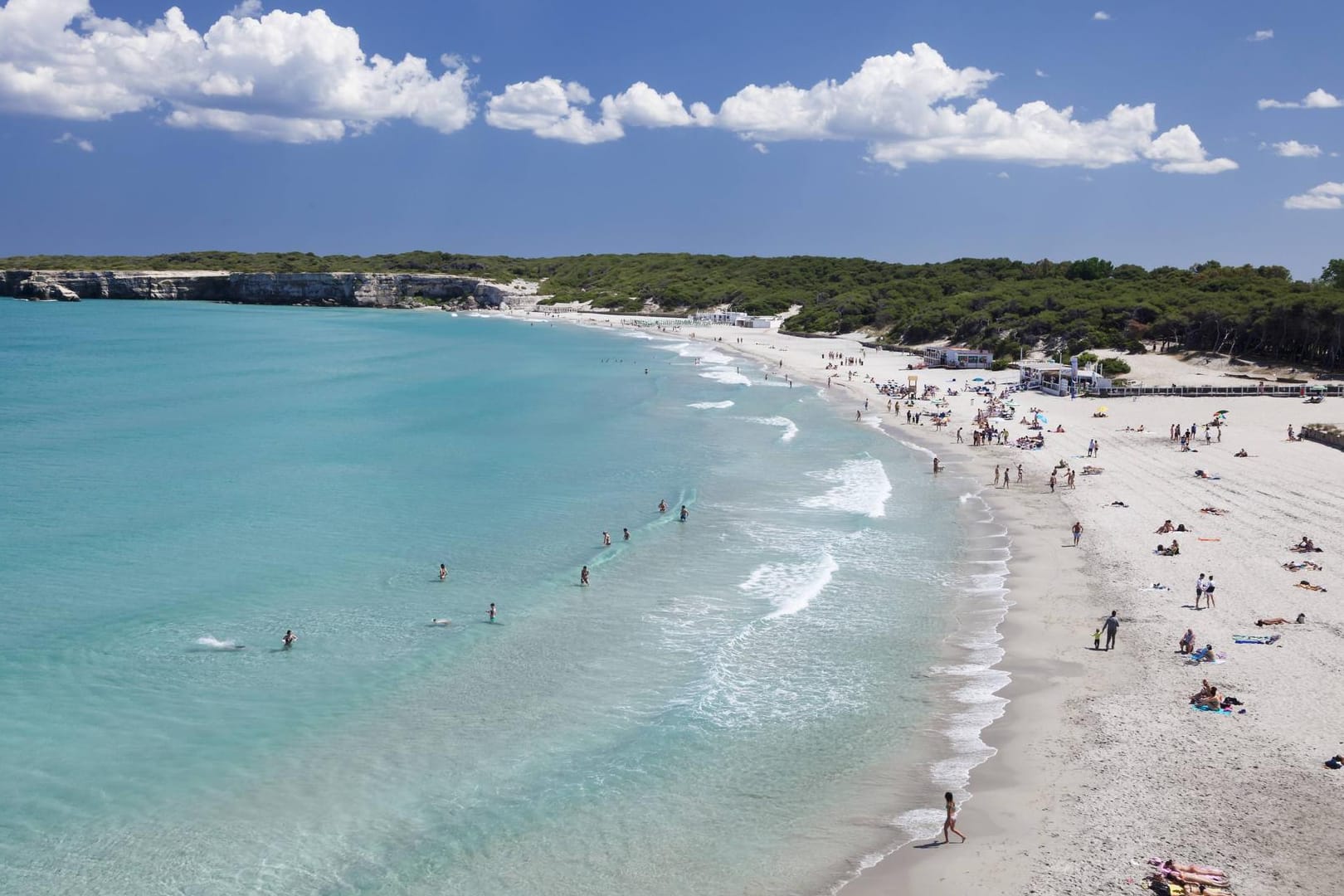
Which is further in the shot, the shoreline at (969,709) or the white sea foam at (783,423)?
the white sea foam at (783,423)

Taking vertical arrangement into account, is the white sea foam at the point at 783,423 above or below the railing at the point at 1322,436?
below

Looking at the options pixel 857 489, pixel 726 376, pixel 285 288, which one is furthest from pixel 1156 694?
pixel 285 288

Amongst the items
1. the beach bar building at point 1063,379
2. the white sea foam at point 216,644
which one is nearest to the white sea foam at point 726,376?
the beach bar building at point 1063,379

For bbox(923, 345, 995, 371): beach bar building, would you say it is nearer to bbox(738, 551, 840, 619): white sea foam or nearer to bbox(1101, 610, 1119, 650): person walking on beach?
bbox(738, 551, 840, 619): white sea foam

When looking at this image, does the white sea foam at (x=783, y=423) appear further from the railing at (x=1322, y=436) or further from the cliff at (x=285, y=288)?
the cliff at (x=285, y=288)

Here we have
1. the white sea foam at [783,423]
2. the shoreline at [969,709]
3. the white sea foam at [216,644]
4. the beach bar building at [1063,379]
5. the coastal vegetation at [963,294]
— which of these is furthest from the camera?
the coastal vegetation at [963,294]

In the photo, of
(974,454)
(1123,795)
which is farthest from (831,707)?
(974,454)

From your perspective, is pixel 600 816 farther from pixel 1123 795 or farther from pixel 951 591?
pixel 951 591
